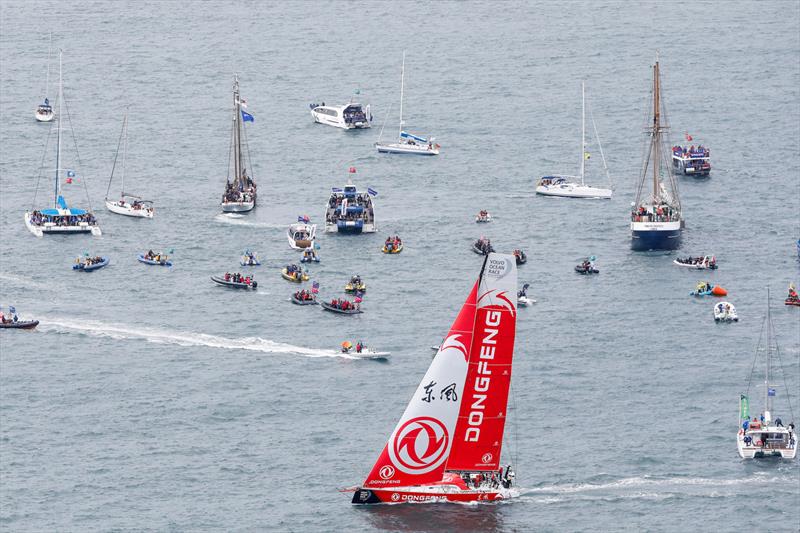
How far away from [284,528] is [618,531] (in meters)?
29.8

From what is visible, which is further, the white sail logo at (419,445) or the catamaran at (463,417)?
the white sail logo at (419,445)

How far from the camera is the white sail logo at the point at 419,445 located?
7520 inches

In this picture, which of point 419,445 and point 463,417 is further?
point 419,445

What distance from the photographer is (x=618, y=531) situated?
194 m

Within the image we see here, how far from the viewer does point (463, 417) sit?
190 meters

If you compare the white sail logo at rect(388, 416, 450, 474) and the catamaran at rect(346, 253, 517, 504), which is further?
the white sail logo at rect(388, 416, 450, 474)

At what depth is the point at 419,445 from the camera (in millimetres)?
191500

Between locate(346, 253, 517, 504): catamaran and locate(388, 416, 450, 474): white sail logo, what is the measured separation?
9cm

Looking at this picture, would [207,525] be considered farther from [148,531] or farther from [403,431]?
[403,431]

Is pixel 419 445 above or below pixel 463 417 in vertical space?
below

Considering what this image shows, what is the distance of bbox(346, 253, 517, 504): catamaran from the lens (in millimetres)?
182625

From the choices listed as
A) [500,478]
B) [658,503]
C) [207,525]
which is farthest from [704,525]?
[207,525]

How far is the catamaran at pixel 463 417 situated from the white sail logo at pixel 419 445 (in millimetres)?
88

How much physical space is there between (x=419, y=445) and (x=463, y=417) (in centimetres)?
503
